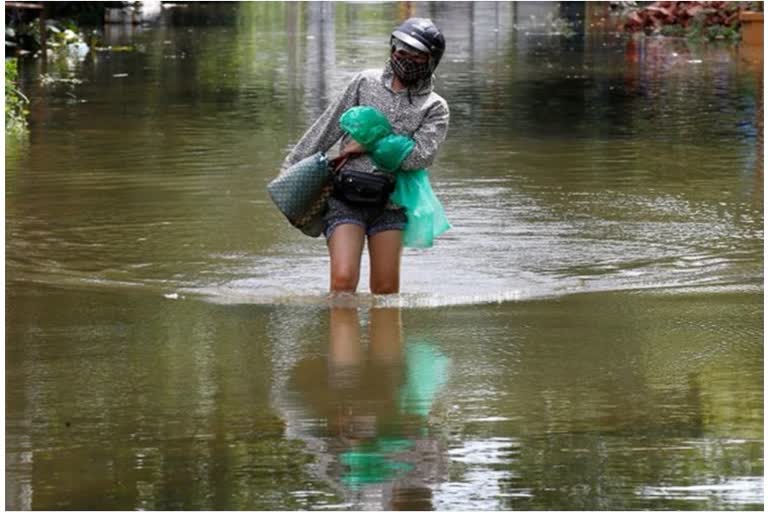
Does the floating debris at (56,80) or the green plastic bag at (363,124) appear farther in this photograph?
the floating debris at (56,80)

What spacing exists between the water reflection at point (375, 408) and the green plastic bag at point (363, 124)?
89 cm

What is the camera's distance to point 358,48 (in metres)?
28.9

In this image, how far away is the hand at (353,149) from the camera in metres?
8.27

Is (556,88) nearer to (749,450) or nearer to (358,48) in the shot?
(358,48)

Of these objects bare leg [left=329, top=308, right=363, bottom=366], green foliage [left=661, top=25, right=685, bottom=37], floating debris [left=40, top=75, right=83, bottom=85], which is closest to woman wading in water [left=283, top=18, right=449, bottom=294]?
bare leg [left=329, top=308, right=363, bottom=366]

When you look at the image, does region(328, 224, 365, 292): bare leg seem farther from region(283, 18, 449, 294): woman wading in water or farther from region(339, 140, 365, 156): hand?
region(339, 140, 365, 156): hand

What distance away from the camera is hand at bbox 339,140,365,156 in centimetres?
827

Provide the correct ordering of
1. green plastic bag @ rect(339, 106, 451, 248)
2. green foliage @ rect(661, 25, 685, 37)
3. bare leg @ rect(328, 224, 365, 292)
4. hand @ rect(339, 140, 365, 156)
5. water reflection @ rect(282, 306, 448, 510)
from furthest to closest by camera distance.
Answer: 1. green foliage @ rect(661, 25, 685, 37)
2. bare leg @ rect(328, 224, 365, 292)
3. hand @ rect(339, 140, 365, 156)
4. green plastic bag @ rect(339, 106, 451, 248)
5. water reflection @ rect(282, 306, 448, 510)

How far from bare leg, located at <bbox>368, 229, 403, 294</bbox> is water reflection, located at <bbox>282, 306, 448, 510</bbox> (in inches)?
5.5

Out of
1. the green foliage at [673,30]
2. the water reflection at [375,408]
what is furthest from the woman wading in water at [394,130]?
the green foliage at [673,30]

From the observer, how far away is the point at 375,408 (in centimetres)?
669

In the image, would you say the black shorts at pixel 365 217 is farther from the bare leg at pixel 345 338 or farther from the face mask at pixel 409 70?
the face mask at pixel 409 70

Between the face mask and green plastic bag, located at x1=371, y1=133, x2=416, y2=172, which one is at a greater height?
Answer: the face mask

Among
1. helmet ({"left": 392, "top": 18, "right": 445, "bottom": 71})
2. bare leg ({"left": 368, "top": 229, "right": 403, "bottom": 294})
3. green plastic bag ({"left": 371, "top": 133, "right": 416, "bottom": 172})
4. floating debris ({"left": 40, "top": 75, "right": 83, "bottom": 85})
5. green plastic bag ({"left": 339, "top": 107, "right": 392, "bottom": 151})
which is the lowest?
bare leg ({"left": 368, "top": 229, "right": 403, "bottom": 294})
